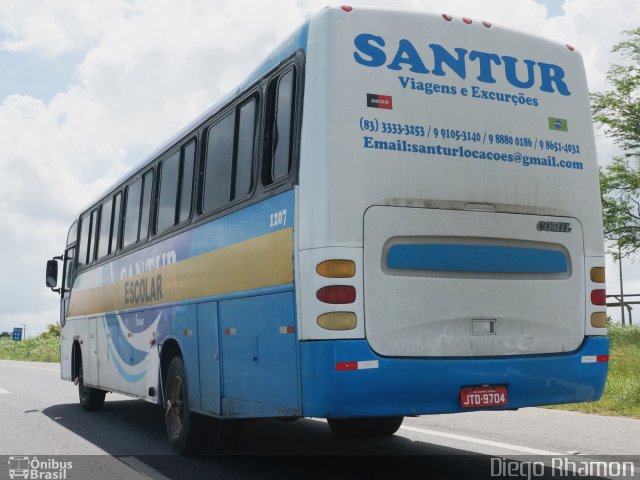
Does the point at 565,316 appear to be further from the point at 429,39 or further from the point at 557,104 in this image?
the point at 429,39

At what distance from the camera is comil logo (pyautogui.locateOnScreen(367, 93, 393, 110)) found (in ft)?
21.3

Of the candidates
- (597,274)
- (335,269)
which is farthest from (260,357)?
(597,274)

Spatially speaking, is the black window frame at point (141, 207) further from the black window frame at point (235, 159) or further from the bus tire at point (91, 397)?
the bus tire at point (91, 397)

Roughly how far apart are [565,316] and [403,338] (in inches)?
59.2

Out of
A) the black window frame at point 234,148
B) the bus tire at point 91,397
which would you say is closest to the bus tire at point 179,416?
the black window frame at point 234,148

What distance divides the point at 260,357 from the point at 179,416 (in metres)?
2.41

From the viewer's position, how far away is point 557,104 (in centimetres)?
725

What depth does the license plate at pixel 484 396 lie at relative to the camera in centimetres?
642

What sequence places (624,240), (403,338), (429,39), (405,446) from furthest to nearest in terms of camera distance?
(624,240) → (405,446) → (429,39) → (403,338)

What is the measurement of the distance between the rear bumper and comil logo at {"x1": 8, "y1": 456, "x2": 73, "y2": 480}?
9.59ft

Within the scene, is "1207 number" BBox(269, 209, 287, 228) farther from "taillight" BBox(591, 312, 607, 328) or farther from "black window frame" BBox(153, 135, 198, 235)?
"taillight" BBox(591, 312, 607, 328)

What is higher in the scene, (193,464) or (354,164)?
(354,164)

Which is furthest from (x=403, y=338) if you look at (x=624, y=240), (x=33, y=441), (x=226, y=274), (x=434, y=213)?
(x=624, y=240)

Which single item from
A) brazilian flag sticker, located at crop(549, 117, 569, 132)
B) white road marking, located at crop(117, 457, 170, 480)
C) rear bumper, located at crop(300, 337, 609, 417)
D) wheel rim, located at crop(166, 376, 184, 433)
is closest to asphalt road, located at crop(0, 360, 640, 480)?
white road marking, located at crop(117, 457, 170, 480)
